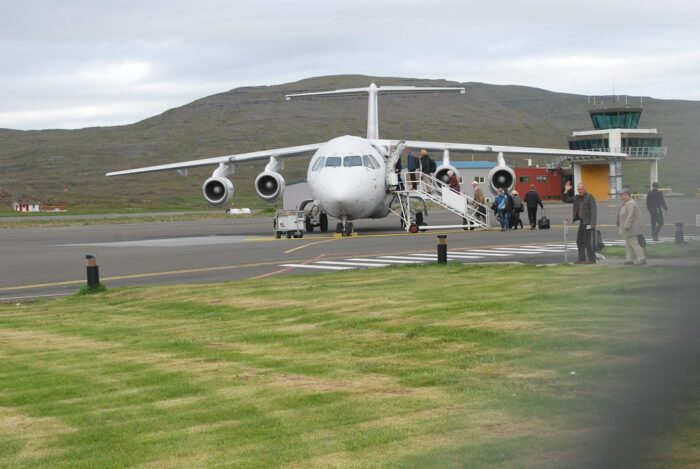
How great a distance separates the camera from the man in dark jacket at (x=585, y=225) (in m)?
23.0

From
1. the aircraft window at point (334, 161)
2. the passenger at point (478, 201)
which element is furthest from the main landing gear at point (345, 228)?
the passenger at point (478, 201)

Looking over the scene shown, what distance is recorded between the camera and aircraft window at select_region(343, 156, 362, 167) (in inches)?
1692

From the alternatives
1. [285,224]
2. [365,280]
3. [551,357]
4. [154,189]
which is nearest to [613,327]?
[551,357]

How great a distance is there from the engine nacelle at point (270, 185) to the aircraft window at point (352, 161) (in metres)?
6.18

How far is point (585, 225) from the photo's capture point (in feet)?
76.4

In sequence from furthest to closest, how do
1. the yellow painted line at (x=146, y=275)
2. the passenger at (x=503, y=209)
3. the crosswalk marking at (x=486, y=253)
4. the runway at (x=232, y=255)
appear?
the passenger at (x=503, y=209) < the crosswalk marking at (x=486, y=253) < the runway at (x=232, y=255) < the yellow painted line at (x=146, y=275)

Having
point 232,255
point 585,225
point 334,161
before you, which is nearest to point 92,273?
point 585,225

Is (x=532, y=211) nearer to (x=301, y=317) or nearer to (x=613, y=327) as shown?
(x=301, y=317)

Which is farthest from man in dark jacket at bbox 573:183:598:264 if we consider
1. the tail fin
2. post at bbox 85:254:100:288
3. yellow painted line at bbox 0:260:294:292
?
the tail fin

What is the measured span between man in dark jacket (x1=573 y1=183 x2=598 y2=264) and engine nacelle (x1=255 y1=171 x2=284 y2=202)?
83.2 ft

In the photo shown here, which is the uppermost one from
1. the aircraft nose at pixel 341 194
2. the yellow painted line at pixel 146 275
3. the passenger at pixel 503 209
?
the aircraft nose at pixel 341 194

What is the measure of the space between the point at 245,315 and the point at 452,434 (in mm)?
9706

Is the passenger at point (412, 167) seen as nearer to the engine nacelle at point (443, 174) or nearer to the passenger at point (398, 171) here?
the passenger at point (398, 171)

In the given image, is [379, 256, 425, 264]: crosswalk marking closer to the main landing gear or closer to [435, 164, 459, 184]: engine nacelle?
the main landing gear
